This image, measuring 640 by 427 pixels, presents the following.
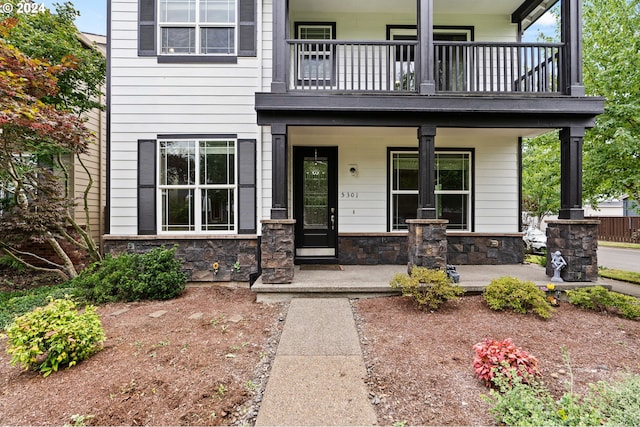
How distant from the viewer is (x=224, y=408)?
213cm

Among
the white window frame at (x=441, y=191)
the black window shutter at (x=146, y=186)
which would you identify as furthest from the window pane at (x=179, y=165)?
the white window frame at (x=441, y=191)

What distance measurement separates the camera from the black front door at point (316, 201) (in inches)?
250

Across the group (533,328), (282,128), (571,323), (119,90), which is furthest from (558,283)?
(119,90)

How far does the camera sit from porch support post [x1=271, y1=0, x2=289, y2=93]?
4656mm

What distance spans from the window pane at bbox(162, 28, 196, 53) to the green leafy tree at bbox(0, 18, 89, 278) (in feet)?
5.10

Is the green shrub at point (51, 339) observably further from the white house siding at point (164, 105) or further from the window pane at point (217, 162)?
the window pane at point (217, 162)

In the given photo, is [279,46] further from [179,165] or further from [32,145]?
[32,145]

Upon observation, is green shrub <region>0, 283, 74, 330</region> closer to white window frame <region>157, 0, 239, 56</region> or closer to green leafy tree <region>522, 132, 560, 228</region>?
white window frame <region>157, 0, 239, 56</region>

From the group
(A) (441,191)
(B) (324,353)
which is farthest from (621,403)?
(A) (441,191)

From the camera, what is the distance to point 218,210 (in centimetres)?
555

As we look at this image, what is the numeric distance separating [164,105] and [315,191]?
11.0ft

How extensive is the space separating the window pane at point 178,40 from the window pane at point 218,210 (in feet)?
8.86

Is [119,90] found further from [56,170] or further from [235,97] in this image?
[56,170]

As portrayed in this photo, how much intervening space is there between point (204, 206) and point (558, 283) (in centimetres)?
615
